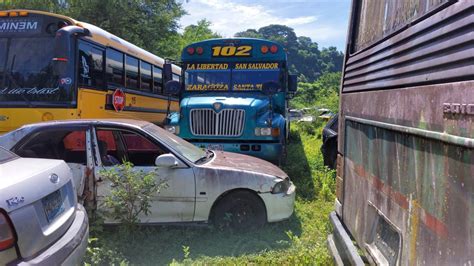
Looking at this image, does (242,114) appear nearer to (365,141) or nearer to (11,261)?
(365,141)

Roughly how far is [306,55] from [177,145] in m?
90.3

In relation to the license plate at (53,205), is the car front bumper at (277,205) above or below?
below

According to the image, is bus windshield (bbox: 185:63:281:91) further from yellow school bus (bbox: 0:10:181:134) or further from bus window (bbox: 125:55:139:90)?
yellow school bus (bbox: 0:10:181:134)

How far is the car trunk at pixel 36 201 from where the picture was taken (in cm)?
275

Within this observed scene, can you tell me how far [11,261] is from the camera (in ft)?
8.82

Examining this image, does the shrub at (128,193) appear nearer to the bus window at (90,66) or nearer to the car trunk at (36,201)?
the car trunk at (36,201)

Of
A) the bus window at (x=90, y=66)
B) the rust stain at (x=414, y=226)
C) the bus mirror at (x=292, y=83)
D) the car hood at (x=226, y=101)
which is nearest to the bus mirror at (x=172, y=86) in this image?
the car hood at (x=226, y=101)

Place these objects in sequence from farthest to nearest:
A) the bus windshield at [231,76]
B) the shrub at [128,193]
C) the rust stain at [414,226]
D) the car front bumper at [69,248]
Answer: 1. the bus windshield at [231,76]
2. the shrub at [128,193]
3. the car front bumper at [69,248]
4. the rust stain at [414,226]

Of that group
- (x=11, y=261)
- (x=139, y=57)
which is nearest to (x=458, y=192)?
(x=11, y=261)

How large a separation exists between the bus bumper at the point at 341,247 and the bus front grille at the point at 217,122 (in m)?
5.06

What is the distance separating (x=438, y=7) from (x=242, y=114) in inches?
271

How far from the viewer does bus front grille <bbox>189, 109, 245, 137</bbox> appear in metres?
8.95

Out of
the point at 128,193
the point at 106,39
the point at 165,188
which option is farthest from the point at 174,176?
the point at 106,39

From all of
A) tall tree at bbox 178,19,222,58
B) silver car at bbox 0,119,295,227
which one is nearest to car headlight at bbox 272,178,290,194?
silver car at bbox 0,119,295,227
